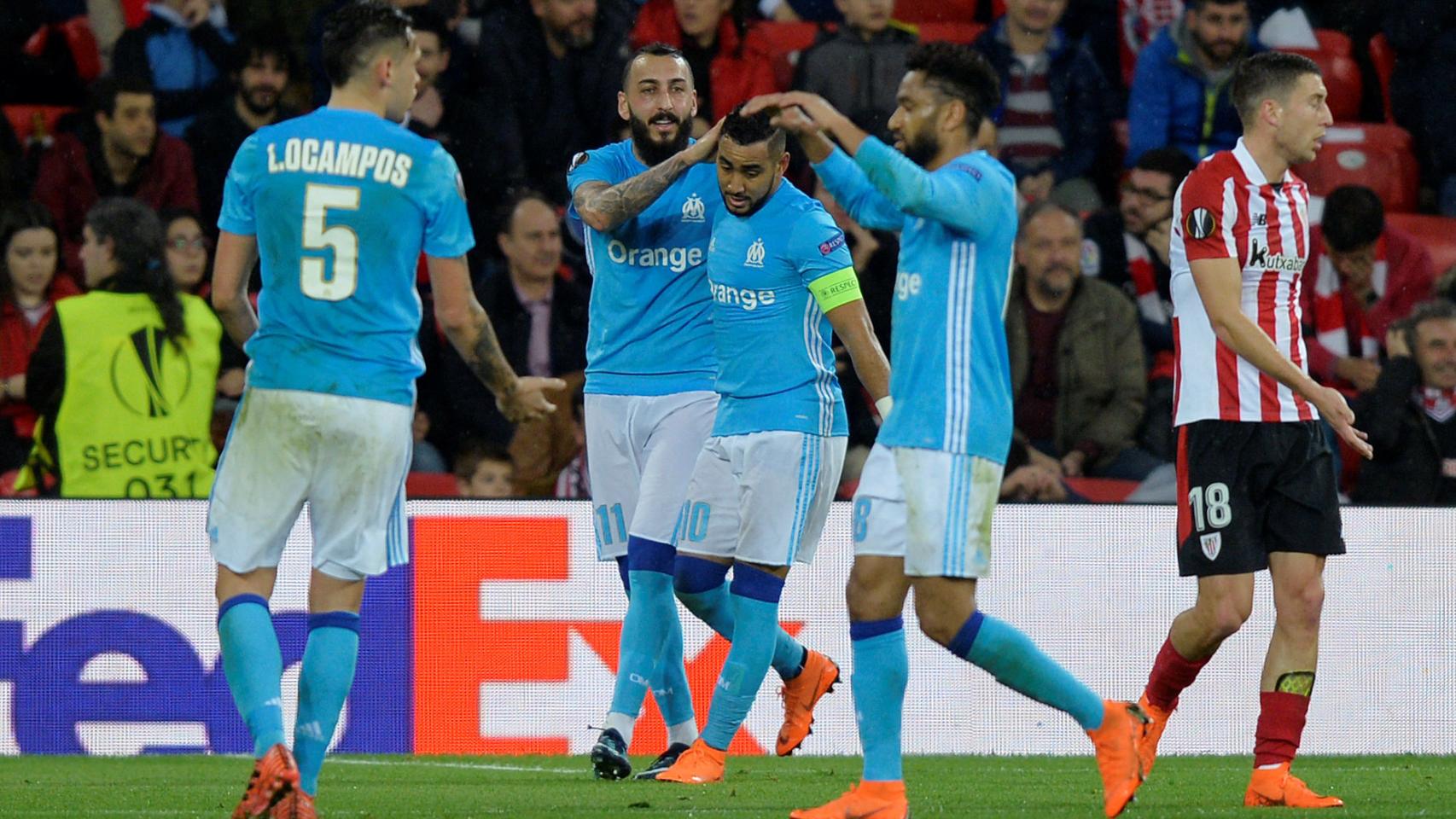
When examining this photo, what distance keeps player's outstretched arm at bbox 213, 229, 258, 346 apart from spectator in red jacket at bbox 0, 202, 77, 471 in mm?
4899

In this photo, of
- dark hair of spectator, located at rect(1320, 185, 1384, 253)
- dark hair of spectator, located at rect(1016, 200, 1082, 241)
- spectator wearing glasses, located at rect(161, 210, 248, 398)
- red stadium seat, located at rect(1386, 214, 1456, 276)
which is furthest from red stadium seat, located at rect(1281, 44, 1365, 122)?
spectator wearing glasses, located at rect(161, 210, 248, 398)

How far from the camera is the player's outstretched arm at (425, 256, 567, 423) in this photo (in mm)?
5395

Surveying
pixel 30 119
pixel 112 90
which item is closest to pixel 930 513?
pixel 112 90

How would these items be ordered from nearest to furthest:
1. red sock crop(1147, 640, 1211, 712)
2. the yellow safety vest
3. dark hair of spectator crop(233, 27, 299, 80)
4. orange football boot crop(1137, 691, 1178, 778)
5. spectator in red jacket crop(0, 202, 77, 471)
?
1. orange football boot crop(1137, 691, 1178, 778)
2. red sock crop(1147, 640, 1211, 712)
3. the yellow safety vest
4. spectator in red jacket crop(0, 202, 77, 471)
5. dark hair of spectator crop(233, 27, 299, 80)

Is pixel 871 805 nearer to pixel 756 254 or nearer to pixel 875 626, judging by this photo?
pixel 875 626

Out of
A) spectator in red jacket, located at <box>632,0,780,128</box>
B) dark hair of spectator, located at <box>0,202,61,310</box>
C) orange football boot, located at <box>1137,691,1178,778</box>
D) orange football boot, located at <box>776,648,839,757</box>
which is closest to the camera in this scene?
orange football boot, located at <box>1137,691,1178,778</box>

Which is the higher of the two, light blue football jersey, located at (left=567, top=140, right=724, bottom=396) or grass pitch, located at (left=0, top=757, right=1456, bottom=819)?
light blue football jersey, located at (left=567, top=140, right=724, bottom=396)

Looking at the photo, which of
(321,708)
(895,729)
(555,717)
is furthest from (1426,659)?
(321,708)

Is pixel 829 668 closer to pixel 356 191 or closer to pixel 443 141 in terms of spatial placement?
pixel 356 191

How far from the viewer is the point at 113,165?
11.0 m

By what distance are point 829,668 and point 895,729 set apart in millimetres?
2411

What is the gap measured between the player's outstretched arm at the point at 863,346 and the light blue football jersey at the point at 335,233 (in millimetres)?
1568

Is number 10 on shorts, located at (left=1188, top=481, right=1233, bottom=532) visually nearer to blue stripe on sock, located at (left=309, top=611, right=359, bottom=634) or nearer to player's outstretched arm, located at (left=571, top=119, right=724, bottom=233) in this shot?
player's outstretched arm, located at (left=571, top=119, right=724, bottom=233)

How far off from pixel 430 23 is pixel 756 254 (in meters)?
5.38
